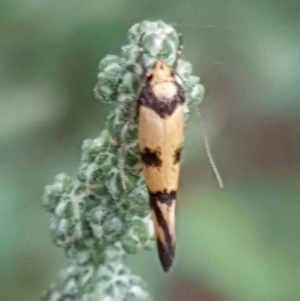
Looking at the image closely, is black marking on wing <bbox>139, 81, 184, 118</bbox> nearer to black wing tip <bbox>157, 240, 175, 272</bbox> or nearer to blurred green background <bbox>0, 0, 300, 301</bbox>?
black wing tip <bbox>157, 240, 175, 272</bbox>

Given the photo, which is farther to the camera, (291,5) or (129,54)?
(291,5)

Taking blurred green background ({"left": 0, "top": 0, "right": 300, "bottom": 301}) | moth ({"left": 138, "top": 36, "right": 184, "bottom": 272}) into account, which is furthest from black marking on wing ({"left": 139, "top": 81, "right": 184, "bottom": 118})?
blurred green background ({"left": 0, "top": 0, "right": 300, "bottom": 301})

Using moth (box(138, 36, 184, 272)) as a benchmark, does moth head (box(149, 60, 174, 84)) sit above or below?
above

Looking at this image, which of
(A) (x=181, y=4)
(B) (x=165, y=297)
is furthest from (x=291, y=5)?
(B) (x=165, y=297)

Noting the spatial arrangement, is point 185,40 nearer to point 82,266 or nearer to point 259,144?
point 259,144

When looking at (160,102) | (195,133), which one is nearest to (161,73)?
(160,102)

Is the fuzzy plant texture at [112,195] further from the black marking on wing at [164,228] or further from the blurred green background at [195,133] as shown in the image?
the blurred green background at [195,133]

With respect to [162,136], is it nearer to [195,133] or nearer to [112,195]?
[112,195]
